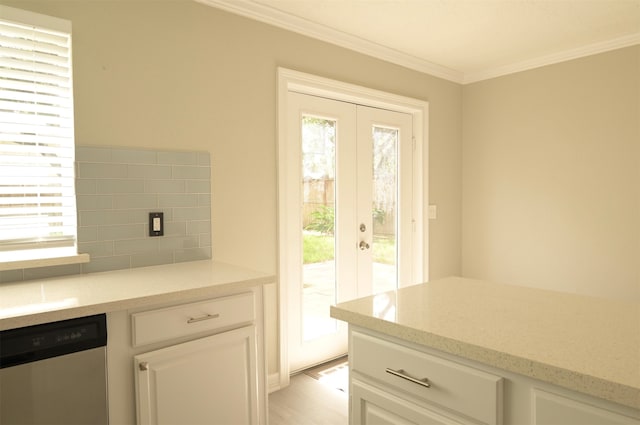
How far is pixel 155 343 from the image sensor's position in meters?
1.60

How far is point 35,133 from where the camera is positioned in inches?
74.7

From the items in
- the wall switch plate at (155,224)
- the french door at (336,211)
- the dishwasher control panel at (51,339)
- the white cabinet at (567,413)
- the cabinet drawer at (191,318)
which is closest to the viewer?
the white cabinet at (567,413)

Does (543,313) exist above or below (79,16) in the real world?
below

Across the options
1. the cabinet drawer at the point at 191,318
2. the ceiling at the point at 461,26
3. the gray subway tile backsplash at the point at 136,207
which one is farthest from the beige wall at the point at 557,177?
the cabinet drawer at the point at 191,318

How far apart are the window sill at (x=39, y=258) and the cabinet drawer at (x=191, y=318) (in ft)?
1.92

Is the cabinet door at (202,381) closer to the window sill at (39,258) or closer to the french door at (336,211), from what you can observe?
the window sill at (39,258)

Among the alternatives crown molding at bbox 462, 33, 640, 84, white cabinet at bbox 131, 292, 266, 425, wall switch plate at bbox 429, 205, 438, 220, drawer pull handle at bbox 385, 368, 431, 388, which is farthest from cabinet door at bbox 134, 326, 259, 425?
crown molding at bbox 462, 33, 640, 84

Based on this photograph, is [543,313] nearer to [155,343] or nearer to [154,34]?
[155,343]

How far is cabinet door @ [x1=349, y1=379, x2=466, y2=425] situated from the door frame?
5.09ft

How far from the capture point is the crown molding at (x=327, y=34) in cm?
248

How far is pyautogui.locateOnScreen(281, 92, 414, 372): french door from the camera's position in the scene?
2943mm

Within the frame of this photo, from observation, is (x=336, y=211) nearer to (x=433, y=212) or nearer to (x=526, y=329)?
(x=433, y=212)

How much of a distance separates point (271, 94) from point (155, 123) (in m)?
0.75

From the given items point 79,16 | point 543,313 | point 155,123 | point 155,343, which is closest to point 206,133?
point 155,123
